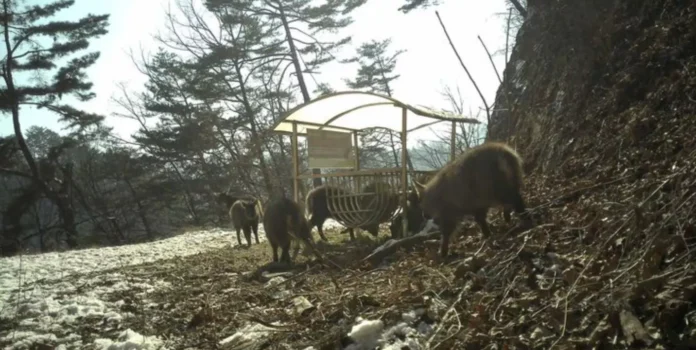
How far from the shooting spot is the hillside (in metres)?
2.69

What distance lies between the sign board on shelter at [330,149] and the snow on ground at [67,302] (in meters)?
3.93

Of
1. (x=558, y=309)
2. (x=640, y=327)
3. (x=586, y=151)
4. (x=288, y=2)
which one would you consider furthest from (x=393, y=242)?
(x=288, y=2)

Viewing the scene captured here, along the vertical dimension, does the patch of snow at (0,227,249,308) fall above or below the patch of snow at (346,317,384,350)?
above

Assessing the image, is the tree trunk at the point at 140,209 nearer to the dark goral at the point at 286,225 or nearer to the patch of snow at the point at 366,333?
the dark goral at the point at 286,225

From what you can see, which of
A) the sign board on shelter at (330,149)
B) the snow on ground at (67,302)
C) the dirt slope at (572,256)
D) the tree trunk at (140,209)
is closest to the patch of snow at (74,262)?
the snow on ground at (67,302)

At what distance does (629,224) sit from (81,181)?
32.8m

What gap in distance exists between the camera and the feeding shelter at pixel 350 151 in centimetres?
877

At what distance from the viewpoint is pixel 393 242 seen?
22.7 feet

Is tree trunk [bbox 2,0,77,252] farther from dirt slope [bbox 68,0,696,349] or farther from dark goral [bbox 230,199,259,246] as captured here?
dirt slope [bbox 68,0,696,349]

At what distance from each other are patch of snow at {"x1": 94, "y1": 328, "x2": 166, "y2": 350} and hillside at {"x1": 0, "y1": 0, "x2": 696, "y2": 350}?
3cm

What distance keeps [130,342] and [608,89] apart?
6.42m

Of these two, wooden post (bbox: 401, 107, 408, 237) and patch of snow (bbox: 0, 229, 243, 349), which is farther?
wooden post (bbox: 401, 107, 408, 237)

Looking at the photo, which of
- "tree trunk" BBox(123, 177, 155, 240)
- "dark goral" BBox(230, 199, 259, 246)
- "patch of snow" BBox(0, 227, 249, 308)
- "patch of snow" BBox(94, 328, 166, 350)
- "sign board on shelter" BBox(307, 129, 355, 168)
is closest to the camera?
"patch of snow" BBox(94, 328, 166, 350)

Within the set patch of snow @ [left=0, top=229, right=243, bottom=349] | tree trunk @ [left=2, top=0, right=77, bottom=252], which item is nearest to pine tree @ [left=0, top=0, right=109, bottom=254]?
tree trunk @ [left=2, top=0, right=77, bottom=252]
